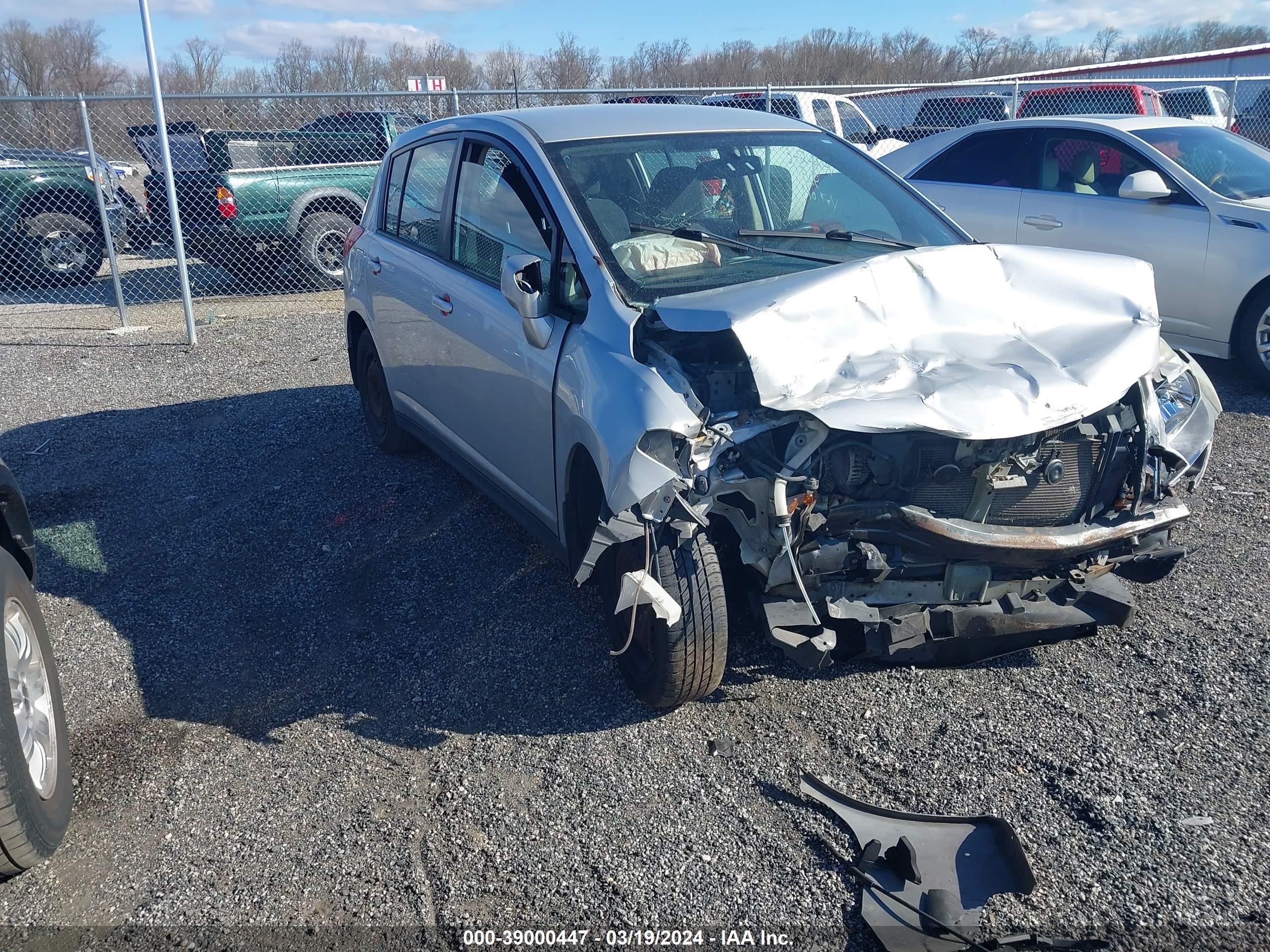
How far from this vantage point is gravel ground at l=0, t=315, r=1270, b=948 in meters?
2.74

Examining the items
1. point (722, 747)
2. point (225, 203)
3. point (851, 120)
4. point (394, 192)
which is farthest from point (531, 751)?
point (851, 120)

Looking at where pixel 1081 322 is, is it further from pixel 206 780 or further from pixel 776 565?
pixel 206 780

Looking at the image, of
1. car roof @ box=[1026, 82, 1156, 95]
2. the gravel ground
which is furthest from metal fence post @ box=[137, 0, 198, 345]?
car roof @ box=[1026, 82, 1156, 95]

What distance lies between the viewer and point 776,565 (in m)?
3.19

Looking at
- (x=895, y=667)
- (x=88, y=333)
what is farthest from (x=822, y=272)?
(x=88, y=333)

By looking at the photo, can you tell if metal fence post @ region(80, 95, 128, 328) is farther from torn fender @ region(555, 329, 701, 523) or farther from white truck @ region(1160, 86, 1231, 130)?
white truck @ region(1160, 86, 1231, 130)

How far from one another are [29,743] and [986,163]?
7.79 meters

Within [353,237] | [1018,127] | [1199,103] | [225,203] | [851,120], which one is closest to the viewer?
[353,237]

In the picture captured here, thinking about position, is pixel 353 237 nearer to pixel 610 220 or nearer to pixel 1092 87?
pixel 610 220

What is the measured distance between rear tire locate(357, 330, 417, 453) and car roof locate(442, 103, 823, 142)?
1725 mm

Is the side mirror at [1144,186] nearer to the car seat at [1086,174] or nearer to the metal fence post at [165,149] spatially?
the car seat at [1086,174]

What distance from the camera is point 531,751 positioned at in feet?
11.1

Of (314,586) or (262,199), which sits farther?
(262,199)

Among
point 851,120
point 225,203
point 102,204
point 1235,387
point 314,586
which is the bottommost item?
point 314,586
